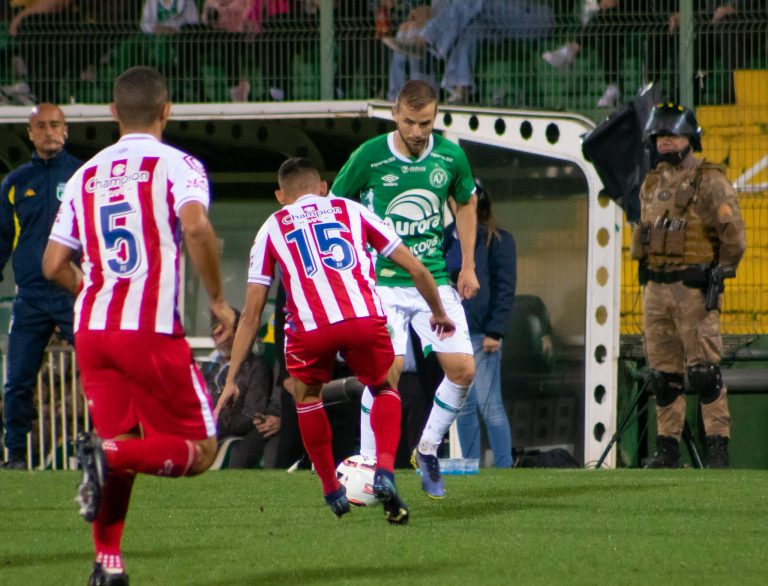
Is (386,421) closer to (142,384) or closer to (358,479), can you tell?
(358,479)

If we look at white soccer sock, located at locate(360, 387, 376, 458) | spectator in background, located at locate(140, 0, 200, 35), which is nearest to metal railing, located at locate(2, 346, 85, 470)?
spectator in background, located at locate(140, 0, 200, 35)

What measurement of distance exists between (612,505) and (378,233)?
1906mm

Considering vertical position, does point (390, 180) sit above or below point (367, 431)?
above

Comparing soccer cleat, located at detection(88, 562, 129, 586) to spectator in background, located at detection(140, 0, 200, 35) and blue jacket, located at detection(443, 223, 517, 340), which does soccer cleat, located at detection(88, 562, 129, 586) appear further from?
spectator in background, located at detection(140, 0, 200, 35)

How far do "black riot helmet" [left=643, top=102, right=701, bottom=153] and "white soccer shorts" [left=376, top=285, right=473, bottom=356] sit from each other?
311cm

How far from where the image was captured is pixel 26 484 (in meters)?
8.85

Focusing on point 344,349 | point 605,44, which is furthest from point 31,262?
point 605,44

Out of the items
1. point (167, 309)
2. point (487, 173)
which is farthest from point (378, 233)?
point (487, 173)

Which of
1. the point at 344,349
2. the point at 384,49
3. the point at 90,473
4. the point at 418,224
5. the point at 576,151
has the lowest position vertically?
the point at 90,473

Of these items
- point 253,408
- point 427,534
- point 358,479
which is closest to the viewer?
point 427,534

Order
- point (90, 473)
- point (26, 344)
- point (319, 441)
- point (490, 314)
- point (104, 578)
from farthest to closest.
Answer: point (490, 314) → point (26, 344) → point (319, 441) → point (104, 578) → point (90, 473)

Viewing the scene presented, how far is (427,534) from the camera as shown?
6000 millimetres

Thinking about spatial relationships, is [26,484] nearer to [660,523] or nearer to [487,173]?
[660,523]

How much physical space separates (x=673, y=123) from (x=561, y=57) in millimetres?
2356
